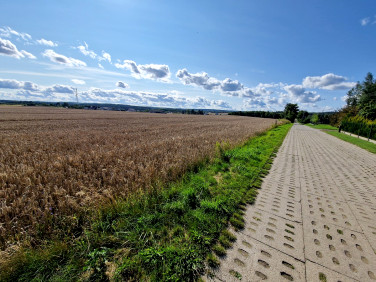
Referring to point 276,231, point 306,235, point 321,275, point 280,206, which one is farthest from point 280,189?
point 321,275

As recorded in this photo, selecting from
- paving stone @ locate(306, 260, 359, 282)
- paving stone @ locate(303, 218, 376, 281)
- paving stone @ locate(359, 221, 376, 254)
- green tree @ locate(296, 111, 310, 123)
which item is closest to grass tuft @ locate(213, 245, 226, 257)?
paving stone @ locate(306, 260, 359, 282)

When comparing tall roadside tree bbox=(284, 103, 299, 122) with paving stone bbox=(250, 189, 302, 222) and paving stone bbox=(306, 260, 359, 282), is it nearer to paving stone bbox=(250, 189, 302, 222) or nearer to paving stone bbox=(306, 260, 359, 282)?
paving stone bbox=(250, 189, 302, 222)

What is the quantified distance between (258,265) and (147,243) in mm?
1897

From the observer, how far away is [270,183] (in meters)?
5.93

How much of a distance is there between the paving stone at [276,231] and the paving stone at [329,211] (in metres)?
0.84

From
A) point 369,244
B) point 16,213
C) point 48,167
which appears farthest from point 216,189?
point 48,167

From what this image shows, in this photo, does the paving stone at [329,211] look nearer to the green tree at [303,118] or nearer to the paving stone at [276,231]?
the paving stone at [276,231]

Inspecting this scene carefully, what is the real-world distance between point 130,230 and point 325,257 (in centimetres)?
356

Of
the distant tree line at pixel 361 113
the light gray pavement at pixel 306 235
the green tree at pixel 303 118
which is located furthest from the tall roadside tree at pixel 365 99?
the light gray pavement at pixel 306 235

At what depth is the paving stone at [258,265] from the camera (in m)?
2.36

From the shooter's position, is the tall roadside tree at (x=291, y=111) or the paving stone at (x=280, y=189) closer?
the paving stone at (x=280, y=189)

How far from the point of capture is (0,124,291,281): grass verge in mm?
2254

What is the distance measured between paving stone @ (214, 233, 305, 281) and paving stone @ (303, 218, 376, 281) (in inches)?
18.7

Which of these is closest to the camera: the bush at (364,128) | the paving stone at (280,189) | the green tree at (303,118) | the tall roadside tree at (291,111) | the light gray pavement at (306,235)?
the light gray pavement at (306,235)
